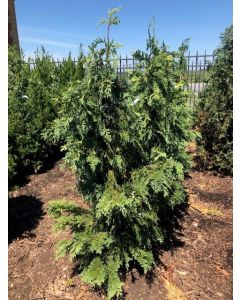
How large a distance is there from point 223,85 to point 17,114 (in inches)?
159

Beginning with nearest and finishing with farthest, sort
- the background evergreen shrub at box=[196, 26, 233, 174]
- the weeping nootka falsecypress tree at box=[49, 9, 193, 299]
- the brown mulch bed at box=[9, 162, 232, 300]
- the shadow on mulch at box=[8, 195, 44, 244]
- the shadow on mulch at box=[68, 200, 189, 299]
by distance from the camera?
the weeping nootka falsecypress tree at box=[49, 9, 193, 299], the brown mulch bed at box=[9, 162, 232, 300], the shadow on mulch at box=[68, 200, 189, 299], the shadow on mulch at box=[8, 195, 44, 244], the background evergreen shrub at box=[196, 26, 233, 174]

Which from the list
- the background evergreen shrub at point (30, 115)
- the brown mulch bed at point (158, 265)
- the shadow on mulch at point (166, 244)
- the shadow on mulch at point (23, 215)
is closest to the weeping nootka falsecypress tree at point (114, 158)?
the shadow on mulch at point (166, 244)

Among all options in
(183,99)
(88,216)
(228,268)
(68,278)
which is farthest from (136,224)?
(183,99)

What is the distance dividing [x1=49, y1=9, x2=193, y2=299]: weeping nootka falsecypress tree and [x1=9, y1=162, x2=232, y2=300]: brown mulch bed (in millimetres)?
266

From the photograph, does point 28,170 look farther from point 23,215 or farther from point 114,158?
point 114,158

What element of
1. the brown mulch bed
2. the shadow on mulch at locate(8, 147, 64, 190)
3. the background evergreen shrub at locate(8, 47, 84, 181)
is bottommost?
the brown mulch bed

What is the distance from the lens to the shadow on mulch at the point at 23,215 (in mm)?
4801

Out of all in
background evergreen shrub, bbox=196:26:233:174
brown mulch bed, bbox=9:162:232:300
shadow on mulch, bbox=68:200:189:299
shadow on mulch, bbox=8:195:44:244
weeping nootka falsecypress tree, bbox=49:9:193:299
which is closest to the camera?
weeping nootka falsecypress tree, bbox=49:9:193:299

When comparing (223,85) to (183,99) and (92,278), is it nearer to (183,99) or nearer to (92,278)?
(183,99)

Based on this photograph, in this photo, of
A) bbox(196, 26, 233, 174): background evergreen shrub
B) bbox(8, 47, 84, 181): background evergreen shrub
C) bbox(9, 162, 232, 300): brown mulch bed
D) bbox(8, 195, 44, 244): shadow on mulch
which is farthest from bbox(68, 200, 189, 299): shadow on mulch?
bbox(8, 47, 84, 181): background evergreen shrub

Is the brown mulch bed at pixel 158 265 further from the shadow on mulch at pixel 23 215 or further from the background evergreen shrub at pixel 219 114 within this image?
the background evergreen shrub at pixel 219 114

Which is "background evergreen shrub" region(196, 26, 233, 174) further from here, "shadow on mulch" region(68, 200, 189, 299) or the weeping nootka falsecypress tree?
the weeping nootka falsecypress tree

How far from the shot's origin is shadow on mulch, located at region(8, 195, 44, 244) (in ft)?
15.8

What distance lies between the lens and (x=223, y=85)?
651cm
